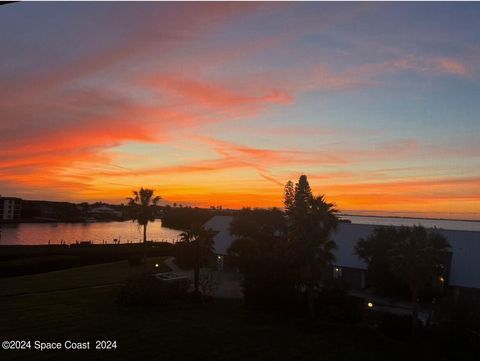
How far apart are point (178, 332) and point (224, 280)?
60.6 feet

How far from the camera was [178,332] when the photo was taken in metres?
23.8

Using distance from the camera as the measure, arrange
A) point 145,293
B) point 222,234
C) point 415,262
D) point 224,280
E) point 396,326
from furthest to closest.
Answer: point 222,234
point 224,280
point 145,293
point 415,262
point 396,326

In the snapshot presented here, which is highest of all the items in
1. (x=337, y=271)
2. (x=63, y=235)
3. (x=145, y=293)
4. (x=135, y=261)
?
(x=337, y=271)

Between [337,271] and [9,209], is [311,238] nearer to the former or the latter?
[337,271]

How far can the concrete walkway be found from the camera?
35625mm

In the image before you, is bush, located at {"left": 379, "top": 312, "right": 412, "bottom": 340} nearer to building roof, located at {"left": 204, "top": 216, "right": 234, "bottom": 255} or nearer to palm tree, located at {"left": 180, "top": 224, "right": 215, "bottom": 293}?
palm tree, located at {"left": 180, "top": 224, "right": 215, "bottom": 293}

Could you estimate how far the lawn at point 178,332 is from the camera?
67.8 feet

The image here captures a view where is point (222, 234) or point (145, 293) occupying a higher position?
point (222, 234)

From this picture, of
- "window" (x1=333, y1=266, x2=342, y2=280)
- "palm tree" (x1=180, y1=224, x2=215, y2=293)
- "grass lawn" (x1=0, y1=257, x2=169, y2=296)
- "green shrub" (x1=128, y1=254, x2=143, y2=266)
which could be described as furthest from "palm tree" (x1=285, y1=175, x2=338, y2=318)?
"green shrub" (x1=128, y1=254, x2=143, y2=266)

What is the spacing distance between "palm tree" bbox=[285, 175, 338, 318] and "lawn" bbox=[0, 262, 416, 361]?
3284 millimetres

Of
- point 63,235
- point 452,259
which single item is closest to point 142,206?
point 452,259

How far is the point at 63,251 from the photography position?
5244 cm

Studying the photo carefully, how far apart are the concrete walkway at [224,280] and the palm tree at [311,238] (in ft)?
21.0

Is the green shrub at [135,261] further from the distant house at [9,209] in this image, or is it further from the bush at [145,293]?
the distant house at [9,209]
